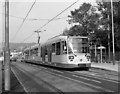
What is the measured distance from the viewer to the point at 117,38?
44.0 m

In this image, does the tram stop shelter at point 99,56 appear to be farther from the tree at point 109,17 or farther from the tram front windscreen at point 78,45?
the tram front windscreen at point 78,45

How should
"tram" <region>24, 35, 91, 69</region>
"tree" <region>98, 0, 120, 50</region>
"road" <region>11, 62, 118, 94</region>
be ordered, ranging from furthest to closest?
1. "tree" <region>98, 0, 120, 50</region>
2. "tram" <region>24, 35, 91, 69</region>
3. "road" <region>11, 62, 118, 94</region>

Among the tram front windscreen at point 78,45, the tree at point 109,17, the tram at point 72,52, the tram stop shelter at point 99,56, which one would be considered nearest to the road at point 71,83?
the tram at point 72,52

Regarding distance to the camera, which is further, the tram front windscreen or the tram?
the tram front windscreen

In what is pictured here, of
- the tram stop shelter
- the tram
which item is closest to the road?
the tram

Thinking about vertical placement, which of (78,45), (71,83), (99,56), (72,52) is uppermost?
(78,45)

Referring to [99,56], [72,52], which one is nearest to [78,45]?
[72,52]

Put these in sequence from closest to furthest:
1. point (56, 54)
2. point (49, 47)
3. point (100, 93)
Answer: point (100, 93) → point (56, 54) → point (49, 47)

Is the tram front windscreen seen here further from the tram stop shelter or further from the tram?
the tram stop shelter

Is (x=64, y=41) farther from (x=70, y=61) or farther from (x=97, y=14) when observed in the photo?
(x=97, y=14)

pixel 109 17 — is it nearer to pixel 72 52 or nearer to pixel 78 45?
pixel 78 45

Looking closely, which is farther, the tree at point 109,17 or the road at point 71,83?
the tree at point 109,17

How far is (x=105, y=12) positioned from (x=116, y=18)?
435 cm

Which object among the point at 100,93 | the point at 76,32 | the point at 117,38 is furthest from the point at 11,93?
the point at 76,32
